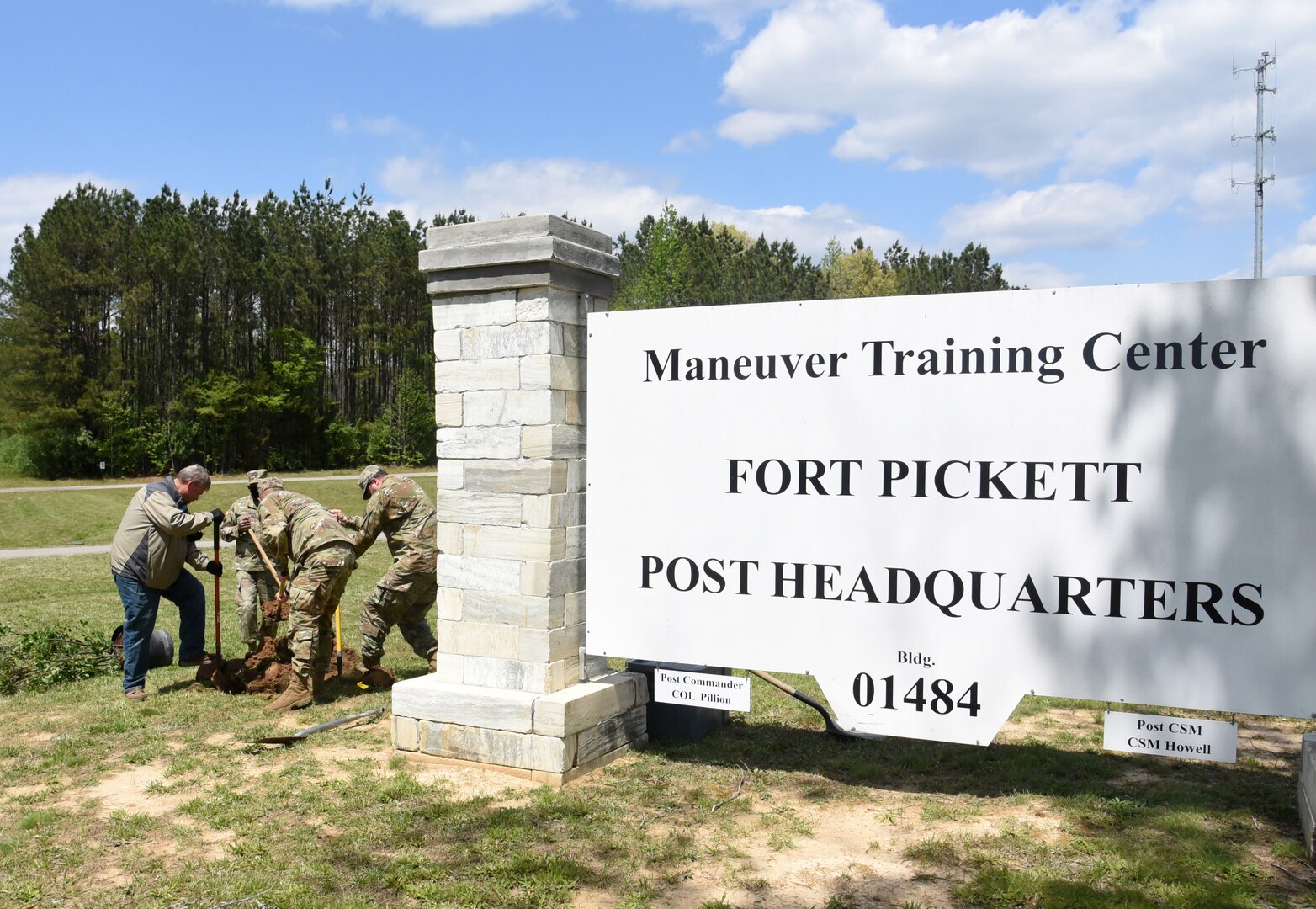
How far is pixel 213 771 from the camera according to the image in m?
6.32

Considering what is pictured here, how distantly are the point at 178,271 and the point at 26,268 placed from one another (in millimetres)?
5314

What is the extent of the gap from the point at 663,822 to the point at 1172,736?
2.64 metres

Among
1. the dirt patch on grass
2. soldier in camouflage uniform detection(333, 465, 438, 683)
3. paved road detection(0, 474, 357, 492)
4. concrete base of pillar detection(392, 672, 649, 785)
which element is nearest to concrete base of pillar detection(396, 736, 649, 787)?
concrete base of pillar detection(392, 672, 649, 785)

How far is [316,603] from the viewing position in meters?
8.05

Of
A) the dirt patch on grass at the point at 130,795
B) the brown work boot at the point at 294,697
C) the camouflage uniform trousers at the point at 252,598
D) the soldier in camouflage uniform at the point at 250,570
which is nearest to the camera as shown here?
the dirt patch on grass at the point at 130,795

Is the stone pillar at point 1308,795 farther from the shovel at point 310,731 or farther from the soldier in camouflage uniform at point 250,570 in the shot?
the soldier in camouflage uniform at point 250,570

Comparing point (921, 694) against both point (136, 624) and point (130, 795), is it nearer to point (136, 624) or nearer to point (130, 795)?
point (130, 795)

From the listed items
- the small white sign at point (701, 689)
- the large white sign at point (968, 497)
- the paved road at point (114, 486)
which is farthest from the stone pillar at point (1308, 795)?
the paved road at point (114, 486)

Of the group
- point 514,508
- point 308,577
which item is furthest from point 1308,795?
point 308,577

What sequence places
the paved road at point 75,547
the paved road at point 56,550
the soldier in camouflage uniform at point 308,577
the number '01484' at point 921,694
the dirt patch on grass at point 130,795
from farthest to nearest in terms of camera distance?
the paved road at point 75,547, the paved road at point 56,550, the soldier in camouflage uniform at point 308,577, the dirt patch on grass at point 130,795, the number '01484' at point 921,694

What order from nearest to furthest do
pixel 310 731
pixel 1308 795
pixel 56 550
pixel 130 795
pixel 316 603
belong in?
pixel 1308 795 → pixel 130 795 → pixel 310 731 → pixel 316 603 → pixel 56 550

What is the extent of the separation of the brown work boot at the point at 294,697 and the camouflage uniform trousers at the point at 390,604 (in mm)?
750

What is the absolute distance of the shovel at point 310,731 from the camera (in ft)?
22.2

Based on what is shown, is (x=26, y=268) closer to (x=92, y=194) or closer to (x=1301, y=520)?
(x=92, y=194)
